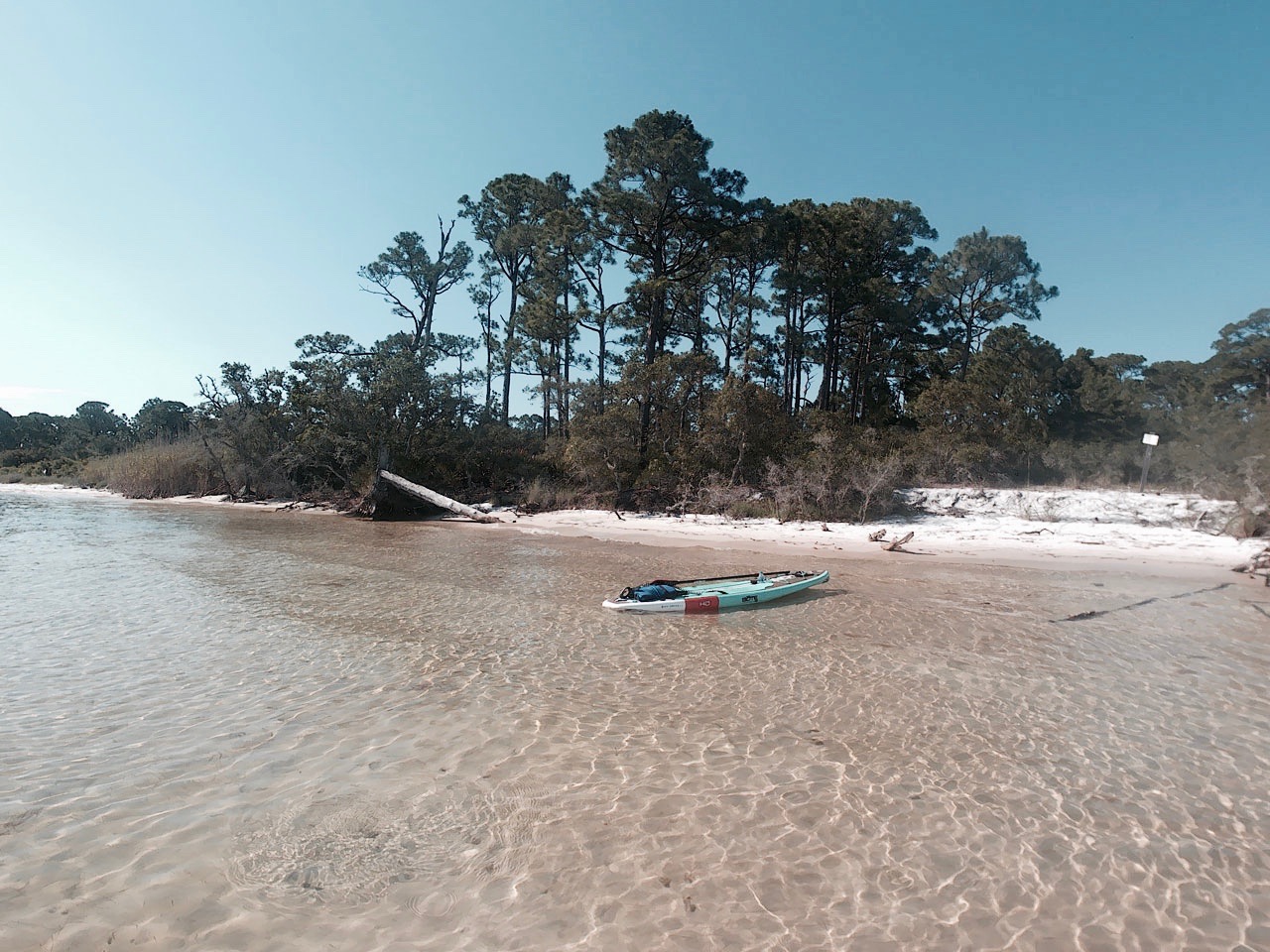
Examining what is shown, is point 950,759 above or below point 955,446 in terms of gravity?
below

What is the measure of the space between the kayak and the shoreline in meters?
4.65

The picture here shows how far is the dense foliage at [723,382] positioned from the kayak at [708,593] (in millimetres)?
9451

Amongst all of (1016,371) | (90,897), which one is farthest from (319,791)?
(1016,371)

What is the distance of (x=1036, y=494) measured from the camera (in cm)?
1836

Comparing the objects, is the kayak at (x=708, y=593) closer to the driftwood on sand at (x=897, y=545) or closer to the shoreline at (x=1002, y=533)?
the shoreline at (x=1002, y=533)

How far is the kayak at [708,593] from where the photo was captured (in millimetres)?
9117

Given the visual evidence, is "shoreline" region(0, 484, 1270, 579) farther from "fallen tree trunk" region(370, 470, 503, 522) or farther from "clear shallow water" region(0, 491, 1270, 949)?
"clear shallow water" region(0, 491, 1270, 949)

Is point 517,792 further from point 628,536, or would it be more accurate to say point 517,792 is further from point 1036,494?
point 1036,494

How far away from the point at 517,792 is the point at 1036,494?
62.8 ft

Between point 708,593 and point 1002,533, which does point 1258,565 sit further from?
point 708,593

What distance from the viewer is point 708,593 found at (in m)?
9.59

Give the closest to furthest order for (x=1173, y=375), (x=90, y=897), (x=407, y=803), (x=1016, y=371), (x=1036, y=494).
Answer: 1. (x=90, y=897)
2. (x=407, y=803)
3. (x=1036, y=494)
4. (x=1016, y=371)
5. (x=1173, y=375)

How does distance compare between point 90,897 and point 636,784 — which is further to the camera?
point 636,784

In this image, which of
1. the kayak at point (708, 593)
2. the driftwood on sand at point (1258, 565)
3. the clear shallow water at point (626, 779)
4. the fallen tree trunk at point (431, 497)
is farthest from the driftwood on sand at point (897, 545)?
the fallen tree trunk at point (431, 497)
